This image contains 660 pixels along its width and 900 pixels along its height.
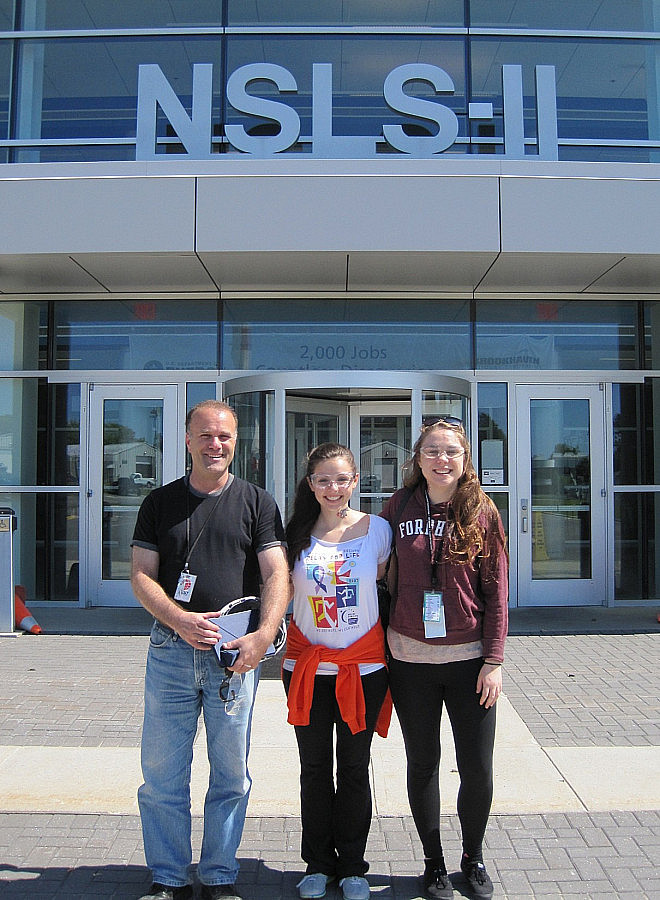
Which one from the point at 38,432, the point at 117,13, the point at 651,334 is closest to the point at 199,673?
the point at 38,432

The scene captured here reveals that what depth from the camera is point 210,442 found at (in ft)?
9.61

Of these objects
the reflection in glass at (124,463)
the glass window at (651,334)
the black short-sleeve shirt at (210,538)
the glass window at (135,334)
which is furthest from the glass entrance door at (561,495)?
the black short-sleeve shirt at (210,538)

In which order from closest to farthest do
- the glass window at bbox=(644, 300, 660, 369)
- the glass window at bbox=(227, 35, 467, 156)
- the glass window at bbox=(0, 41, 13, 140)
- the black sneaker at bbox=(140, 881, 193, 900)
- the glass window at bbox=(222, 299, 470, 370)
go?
the black sneaker at bbox=(140, 881, 193, 900) < the glass window at bbox=(222, 299, 470, 370) < the glass window at bbox=(644, 300, 660, 369) < the glass window at bbox=(227, 35, 467, 156) < the glass window at bbox=(0, 41, 13, 140)

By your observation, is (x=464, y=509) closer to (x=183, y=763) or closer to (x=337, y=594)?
(x=337, y=594)

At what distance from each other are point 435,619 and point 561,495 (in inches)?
250

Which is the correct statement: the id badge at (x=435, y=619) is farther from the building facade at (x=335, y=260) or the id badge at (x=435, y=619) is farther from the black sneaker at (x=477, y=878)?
the building facade at (x=335, y=260)

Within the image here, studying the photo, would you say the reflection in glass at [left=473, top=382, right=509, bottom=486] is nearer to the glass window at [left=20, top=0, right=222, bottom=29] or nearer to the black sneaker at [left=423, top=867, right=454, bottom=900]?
the glass window at [left=20, top=0, right=222, bottom=29]

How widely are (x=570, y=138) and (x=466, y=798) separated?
856cm

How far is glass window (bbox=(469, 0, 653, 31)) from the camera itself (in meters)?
9.48

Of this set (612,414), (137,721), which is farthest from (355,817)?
(612,414)

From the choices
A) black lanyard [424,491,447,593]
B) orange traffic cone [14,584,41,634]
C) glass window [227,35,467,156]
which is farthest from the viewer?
glass window [227,35,467,156]

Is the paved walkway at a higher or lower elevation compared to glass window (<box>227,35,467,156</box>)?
lower

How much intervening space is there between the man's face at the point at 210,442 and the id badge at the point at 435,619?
0.98m

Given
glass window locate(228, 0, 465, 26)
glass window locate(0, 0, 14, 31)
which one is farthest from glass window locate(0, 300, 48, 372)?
glass window locate(228, 0, 465, 26)
